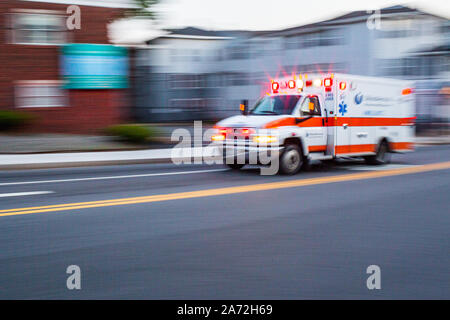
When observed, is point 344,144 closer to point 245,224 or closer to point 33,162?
point 245,224

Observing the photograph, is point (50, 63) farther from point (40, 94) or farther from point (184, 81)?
point (184, 81)

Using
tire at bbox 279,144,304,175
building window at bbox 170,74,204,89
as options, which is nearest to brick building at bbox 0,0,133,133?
tire at bbox 279,144,304,175

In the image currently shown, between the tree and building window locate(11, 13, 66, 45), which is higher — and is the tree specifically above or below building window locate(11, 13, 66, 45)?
above

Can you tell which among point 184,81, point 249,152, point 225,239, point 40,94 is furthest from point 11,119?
point 184,81

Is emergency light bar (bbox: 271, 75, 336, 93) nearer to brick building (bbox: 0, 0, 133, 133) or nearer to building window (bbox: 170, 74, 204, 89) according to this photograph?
brick building (bbox: 0, 0, 133, 133)

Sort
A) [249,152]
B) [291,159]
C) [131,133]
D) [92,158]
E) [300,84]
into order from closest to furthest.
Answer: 1. [249,152]
2. [291,159]
3. [300,84]
4. [92,158]
5. [131,133]

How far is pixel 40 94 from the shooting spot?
24031mm

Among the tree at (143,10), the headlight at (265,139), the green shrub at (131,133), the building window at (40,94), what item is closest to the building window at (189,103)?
the tree at (143,10)

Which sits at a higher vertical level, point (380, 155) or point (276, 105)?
point (276, 105)

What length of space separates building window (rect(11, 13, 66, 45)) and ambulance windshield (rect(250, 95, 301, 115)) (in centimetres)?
1427

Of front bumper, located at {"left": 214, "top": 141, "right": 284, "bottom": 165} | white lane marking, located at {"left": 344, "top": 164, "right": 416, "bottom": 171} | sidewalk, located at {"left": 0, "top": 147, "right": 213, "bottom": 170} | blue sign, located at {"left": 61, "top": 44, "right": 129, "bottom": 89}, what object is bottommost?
white lane marking, located at {"left": 344, "top": 164, "right": 416, "bottom": 171}

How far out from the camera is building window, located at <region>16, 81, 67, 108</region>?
23.8 metres

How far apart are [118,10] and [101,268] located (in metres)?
22.3

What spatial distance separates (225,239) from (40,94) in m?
20.3
